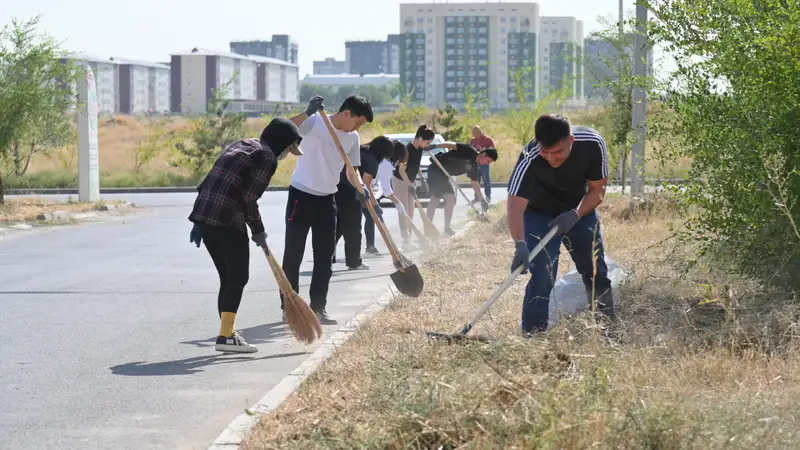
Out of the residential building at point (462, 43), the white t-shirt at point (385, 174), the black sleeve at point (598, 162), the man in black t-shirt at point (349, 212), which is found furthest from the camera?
the residential building at point (462, 43)

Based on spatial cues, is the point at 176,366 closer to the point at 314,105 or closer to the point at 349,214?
the point at 314,105

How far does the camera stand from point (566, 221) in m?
7.15

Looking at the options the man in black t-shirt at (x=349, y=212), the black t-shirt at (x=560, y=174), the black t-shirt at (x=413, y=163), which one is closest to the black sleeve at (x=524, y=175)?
the black t-shirt at (x=560, y=174)

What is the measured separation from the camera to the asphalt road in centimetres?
621

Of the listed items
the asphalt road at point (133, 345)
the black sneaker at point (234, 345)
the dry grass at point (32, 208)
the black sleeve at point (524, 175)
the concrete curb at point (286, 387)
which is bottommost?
the dry grass at point (32, 208)

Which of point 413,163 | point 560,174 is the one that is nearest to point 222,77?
point 413,163

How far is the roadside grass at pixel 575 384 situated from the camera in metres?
4.64

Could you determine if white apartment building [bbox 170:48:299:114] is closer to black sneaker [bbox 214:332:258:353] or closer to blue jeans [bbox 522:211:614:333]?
black sneaker [bbox 214:332:258:353]

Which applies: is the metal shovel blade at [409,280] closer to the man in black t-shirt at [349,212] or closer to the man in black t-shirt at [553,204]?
the man in black t-shirt at [349,212]

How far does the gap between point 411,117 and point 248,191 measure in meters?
37.4

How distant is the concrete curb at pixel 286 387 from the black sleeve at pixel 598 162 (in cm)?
183

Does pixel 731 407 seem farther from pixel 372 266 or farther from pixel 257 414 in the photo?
pixel 372 266

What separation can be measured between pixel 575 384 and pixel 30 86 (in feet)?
65.5

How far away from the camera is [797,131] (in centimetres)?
812
